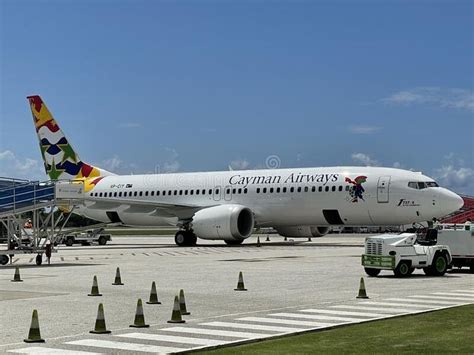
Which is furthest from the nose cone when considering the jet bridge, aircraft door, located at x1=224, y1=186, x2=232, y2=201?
the jet bridge

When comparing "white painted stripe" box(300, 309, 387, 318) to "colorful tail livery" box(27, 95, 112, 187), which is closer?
"white painted stripe" box(300, 309, 387, 318)

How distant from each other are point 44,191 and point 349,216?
2062 centimetres

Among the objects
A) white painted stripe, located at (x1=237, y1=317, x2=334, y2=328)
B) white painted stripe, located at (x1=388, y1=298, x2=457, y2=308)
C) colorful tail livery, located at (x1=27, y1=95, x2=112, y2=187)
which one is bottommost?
white painted stripe, located at (x1=237, y1=317, x2=334, y2=328)

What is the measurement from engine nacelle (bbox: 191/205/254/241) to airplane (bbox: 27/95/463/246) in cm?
6

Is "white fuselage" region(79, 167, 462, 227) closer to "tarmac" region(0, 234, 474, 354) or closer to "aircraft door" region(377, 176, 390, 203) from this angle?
"aircraft door" region(377, 176, 390, 203)

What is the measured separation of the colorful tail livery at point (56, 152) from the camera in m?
60.3

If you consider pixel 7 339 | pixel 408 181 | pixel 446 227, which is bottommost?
pixel 7 339

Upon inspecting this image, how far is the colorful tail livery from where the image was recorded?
A: 60.3m

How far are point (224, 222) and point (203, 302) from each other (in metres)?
30.6

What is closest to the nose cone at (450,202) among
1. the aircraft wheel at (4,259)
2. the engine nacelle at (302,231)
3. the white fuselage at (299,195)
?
the white fuselage at (299,195)

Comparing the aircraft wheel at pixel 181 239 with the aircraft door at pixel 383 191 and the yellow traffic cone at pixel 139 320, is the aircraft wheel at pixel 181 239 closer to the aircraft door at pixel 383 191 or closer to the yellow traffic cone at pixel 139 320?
the aircraft door at pixel 383 191

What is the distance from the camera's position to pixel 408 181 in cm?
4609

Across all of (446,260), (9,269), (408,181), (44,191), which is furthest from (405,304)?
(408,181)

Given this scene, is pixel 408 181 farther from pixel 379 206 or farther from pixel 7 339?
pixel 7 339
